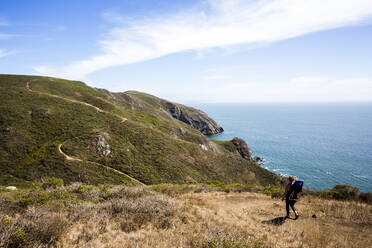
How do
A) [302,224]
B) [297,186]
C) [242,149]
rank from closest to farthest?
[302,224] → [297,186] → [242,149]

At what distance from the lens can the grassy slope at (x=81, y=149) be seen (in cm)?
2613

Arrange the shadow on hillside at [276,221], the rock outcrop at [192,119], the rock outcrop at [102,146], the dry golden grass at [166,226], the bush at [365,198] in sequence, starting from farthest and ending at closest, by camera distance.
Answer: the rock outcrop at [192,119]
the rock outcrop at [102,146]
the bush at [365,198]
the shadow on hillside at [276,221]
the dry golden grass at [166,226]

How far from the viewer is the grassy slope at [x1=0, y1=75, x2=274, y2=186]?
85.7 ft

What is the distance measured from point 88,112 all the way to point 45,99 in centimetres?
1079

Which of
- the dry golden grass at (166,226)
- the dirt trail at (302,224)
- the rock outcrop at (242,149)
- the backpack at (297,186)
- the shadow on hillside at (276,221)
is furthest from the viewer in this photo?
the rock outcrop at (242,149)

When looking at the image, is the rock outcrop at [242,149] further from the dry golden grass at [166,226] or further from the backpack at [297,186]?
the backpack at [297,186]

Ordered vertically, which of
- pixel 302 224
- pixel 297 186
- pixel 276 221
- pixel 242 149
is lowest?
pixel 242 149

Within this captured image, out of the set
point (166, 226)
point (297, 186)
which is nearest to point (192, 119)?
point (297, 186)

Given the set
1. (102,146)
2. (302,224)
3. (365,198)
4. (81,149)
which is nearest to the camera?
(302,224)

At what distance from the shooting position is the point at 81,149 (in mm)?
31000

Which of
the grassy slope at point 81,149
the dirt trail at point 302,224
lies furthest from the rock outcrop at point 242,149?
the dirt trail at point 302,224

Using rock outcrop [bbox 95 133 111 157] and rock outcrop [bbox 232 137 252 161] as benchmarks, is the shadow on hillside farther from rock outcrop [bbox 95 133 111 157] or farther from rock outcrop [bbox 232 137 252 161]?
rock outcrop [bbox 232 137 252 161]

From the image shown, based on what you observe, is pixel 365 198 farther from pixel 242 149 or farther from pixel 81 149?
pixel 242 149

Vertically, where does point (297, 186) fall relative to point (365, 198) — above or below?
above
